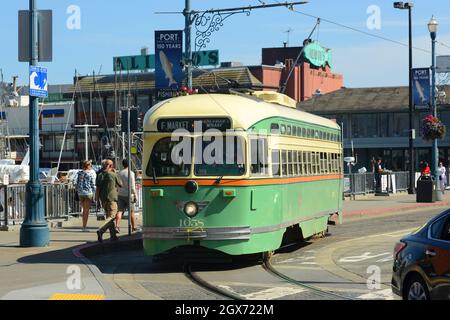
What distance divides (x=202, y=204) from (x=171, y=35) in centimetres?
1155

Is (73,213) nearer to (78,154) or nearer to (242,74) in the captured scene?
(242,74)

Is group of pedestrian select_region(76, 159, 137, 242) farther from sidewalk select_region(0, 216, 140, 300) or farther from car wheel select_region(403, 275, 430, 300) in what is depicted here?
car wheel select_region(403, 275, 430, 300)

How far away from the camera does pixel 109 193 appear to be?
753 inches

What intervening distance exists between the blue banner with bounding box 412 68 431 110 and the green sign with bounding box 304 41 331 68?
39.8 m

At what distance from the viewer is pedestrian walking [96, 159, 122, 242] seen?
739 inches

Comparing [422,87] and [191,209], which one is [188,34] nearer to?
[191,209]

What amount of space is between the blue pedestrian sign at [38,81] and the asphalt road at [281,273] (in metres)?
3.76

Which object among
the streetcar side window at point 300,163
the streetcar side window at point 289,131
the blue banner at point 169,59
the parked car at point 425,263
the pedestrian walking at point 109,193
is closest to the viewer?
the parked car at point 425,263

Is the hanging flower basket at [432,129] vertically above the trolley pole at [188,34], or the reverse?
the trolley pole at [188,34]

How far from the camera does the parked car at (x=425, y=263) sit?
9047mm

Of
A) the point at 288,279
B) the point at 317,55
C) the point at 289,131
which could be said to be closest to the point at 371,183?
the point at 289,131

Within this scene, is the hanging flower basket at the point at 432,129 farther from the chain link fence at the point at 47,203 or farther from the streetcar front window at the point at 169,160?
the streetcar front window at the point at 169,160

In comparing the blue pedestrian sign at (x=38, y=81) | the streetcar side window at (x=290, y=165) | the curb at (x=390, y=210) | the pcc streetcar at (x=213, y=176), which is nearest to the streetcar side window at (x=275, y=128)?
the pcc streetcar at (x=213, y=176)
